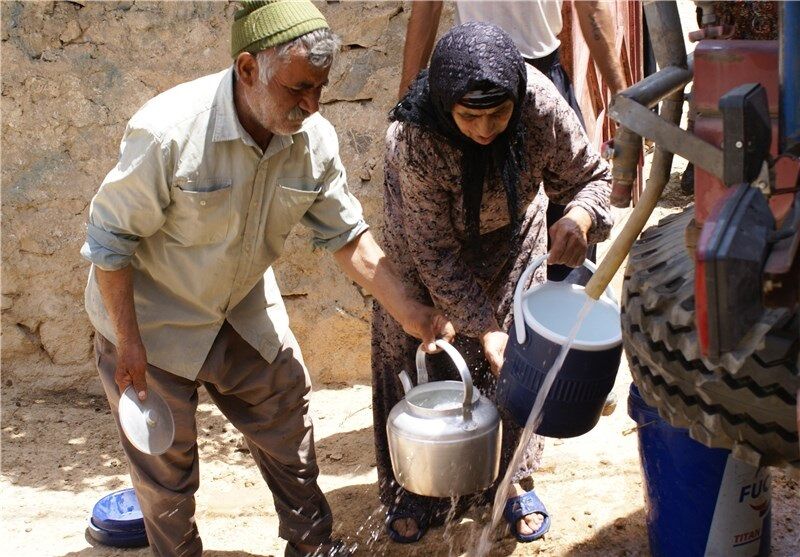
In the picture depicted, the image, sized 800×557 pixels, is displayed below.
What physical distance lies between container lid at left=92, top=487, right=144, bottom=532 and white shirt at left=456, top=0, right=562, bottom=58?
87.1 inches

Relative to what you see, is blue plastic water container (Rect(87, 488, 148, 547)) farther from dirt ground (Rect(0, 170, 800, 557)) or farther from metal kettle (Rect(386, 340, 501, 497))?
metal kettle (Rect(386, 340, 501, 497))

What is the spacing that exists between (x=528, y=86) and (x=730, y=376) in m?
1.37

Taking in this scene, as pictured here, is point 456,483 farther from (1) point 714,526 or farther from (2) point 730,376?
(2) point 730,376

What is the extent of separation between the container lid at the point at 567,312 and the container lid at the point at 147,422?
1070mm

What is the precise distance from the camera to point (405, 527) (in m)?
3.34

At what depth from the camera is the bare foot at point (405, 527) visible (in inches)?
131

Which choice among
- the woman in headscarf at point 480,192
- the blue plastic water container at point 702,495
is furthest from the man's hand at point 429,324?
the blue plastic water container at point 702,495

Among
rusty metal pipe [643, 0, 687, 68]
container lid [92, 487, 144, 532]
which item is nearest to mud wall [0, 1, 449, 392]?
container lid [92, 487, 144, 532]

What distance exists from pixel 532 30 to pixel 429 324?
1.52 metres

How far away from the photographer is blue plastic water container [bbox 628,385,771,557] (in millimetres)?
2590

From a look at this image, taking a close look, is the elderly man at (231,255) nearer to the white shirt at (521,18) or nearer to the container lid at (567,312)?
the container lid at (567,312)

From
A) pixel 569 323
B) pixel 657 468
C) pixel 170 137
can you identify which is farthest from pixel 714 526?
pixel 170 137

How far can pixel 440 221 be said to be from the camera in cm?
285

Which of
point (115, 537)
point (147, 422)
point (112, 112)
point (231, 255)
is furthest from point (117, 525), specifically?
point (112, 112)
